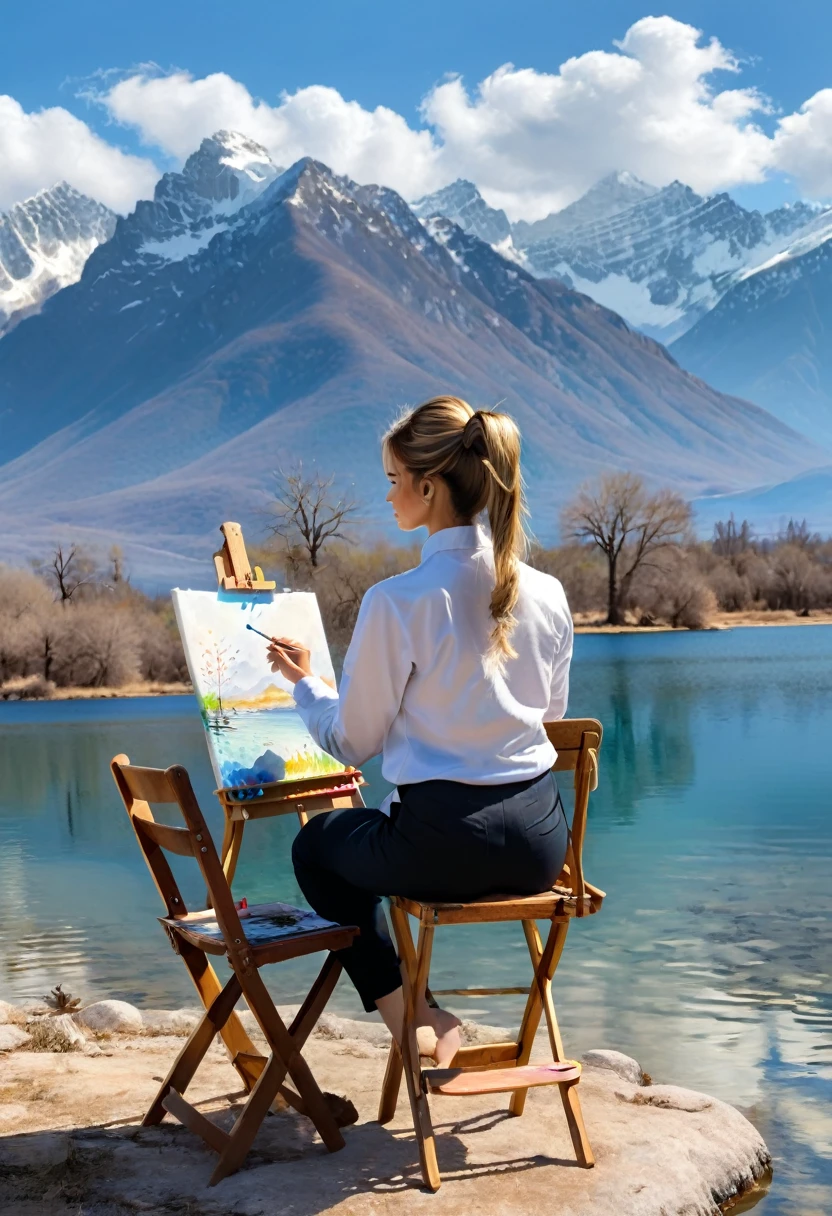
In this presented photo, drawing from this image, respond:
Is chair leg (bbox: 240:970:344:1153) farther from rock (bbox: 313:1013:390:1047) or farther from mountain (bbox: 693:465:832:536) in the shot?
mountain (bbox: 693:465:832:536)

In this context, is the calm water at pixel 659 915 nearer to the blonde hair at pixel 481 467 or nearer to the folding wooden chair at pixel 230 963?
the folding wooden chair at pixel 230 963

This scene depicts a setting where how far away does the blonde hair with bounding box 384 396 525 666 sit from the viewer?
8.50 feet

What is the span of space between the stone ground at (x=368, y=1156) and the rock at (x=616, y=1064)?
316 millimetres

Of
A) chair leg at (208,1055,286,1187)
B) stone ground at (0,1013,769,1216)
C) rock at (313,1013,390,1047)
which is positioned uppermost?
chair leg at (208,1055,286,1187)

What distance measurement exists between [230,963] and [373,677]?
0.62 meters

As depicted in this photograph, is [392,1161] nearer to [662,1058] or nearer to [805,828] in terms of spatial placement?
[662,1058]

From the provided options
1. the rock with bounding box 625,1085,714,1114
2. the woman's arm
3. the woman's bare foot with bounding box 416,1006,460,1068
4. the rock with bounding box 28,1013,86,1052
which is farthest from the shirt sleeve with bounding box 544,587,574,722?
the rock with bounding box 28,1013,86,1052

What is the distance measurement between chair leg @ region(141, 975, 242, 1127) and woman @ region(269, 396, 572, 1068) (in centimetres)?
30

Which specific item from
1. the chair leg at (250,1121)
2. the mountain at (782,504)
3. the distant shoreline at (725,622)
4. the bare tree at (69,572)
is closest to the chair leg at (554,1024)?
the chair leg at (250,1121)

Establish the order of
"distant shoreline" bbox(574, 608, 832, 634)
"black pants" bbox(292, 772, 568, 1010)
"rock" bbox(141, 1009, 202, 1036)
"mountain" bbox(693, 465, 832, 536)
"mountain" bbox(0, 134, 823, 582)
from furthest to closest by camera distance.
→ "mountain" bbox(693, 465, 832, 536), "mountain" bbox(0, 134, 823, 582), "distant shoreline" bbox(574, 608, 832, 634), "rock" bbox(141, 1009, 202, 1036), "black pants" bbox(292, 772, 568, 1010)

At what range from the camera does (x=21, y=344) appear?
191m

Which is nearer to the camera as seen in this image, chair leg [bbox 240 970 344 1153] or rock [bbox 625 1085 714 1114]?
chair leg [bbox 240 970 344 1153]

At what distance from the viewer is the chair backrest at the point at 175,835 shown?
2.64 meters

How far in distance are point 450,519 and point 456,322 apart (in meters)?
179
